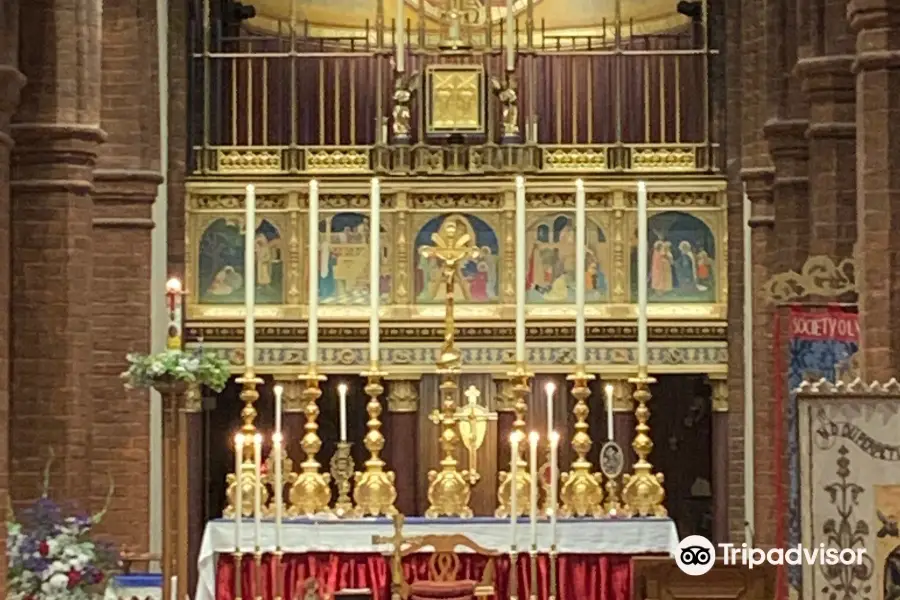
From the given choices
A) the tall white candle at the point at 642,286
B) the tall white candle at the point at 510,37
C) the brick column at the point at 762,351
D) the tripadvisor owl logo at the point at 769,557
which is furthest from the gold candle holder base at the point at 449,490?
the tall white candle at the point at 510,37

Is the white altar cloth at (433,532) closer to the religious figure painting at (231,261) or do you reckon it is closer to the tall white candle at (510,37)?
Result: the tall white candle at (510,37)

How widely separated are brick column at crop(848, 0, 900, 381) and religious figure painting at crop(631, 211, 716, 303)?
8.69m

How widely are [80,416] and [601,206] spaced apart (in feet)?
24.8

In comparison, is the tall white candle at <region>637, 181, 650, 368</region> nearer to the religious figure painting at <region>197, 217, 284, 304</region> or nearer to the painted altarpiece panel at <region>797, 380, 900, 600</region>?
the painted altarpiece panel at <region>797, 380, 900, 600</region>

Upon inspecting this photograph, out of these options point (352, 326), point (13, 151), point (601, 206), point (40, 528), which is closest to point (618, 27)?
point (601, 206)

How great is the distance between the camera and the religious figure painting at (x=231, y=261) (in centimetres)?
2159

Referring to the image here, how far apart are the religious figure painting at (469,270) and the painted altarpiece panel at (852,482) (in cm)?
1208

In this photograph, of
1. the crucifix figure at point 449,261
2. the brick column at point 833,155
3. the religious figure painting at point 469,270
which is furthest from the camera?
the religious figure painting at point 469,270

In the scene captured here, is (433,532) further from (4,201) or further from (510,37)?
(510,37)

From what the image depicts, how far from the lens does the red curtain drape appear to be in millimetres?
13570

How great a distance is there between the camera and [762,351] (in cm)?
1948

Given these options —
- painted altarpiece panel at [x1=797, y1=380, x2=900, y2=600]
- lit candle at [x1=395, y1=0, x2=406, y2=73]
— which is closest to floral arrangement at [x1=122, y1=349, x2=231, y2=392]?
painted altarpiece panel at [x1=797, y1=380, x2=900, y2=600]

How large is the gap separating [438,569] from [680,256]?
8904 mm

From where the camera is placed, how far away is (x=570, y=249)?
2166 centimetres
